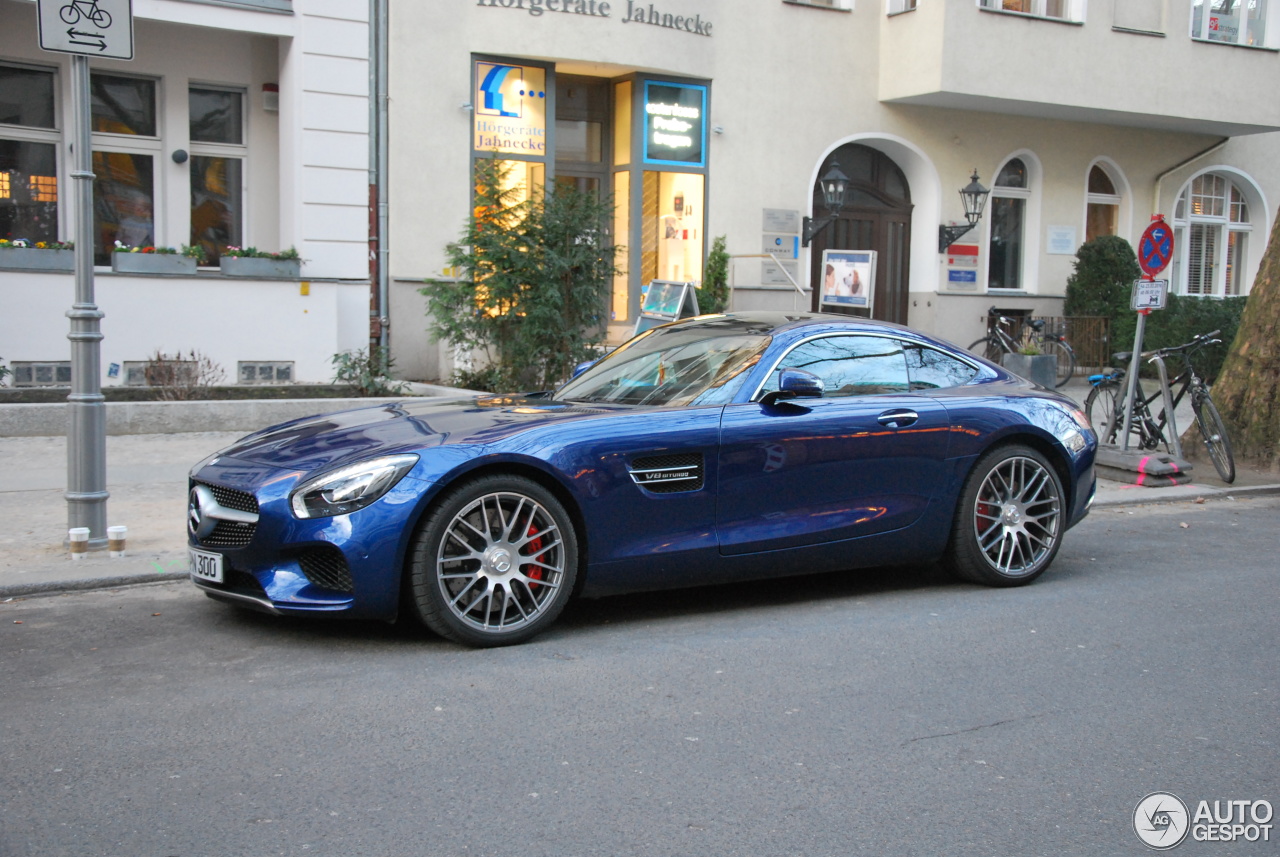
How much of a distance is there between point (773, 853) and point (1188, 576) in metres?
4.79

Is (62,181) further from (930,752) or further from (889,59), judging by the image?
(930,752)

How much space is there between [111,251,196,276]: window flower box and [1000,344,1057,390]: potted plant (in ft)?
35.9

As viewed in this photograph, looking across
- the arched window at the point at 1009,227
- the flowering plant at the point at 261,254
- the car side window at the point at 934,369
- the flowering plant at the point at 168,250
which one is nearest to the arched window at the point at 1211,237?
the arched window at the point at 1009,227

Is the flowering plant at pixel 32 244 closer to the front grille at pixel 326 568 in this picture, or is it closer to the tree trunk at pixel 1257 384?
the front grille at pixel 326 568

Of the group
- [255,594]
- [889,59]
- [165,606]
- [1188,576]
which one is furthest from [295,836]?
[889,59]

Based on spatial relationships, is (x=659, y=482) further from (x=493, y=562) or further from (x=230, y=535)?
(x=230, y=535)

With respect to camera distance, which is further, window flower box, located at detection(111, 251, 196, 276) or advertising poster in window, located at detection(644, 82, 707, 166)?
advertising poster in window, located at detection(644, 82, 707, 166)

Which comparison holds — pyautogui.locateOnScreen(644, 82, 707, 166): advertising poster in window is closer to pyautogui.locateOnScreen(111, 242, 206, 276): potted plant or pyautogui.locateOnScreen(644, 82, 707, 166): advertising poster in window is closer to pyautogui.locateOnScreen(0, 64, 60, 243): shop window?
pyautogui.locateOnScreen(111, 242, 206, 276): potted plant

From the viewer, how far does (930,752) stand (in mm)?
4207

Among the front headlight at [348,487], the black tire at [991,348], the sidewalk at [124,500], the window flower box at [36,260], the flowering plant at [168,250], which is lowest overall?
the sidewalk at [124,500]

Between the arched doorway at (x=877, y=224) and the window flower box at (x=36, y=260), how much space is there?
1110 centimetres

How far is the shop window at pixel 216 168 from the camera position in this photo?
1534cm

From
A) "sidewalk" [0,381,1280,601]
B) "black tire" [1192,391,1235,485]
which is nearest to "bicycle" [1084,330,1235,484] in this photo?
"black tire" [1192,391,1235,485]

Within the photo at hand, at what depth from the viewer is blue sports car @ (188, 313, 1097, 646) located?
5.11m
